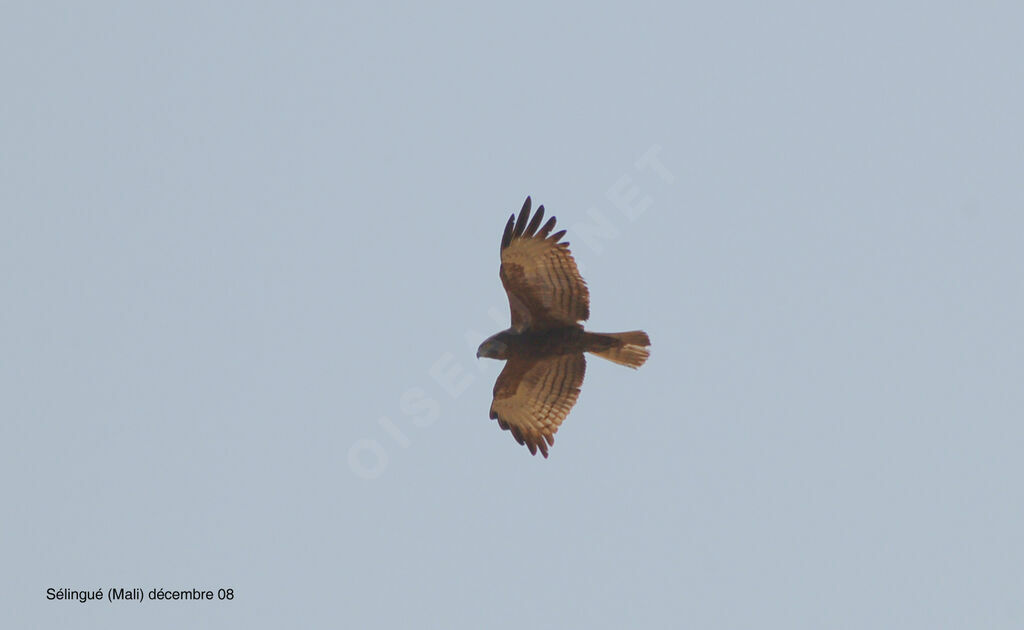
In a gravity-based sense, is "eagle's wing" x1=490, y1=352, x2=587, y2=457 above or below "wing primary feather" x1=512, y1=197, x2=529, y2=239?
below

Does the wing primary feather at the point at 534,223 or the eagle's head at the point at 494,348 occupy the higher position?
the wing primary feather at the point at 534,223

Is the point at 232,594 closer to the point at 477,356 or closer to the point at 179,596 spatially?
the point at 179,596

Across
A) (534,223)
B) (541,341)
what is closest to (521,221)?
(534,223)

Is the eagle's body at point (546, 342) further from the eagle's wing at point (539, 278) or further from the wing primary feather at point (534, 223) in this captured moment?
the wing primary feather at point (534, 223)

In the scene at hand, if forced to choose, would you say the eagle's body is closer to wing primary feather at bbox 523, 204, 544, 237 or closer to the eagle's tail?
the eagle's tail

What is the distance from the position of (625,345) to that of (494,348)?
1.42m

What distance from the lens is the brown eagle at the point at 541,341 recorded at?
19.7m

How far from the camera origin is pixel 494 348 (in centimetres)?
2036

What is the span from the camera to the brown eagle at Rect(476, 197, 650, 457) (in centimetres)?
1967

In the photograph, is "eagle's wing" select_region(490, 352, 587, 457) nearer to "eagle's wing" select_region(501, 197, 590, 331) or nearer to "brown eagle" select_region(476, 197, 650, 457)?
"brown eagle" select_region(476, 197, 650, 457)

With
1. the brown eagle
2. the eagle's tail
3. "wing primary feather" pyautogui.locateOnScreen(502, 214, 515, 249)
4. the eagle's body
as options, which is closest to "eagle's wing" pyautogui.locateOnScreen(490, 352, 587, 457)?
the brown eagle

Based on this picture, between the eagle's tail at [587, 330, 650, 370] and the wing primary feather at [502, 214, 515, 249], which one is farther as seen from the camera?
the eagle's tail at [587, 330, 650, 370]

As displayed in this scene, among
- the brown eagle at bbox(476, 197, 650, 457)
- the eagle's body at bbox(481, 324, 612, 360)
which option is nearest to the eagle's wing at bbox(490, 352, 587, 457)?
the brown eagle at bbox(476, 197, 650, 457)

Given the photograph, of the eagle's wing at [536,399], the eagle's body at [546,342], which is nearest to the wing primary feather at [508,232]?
the eagle's body at [546,342]
